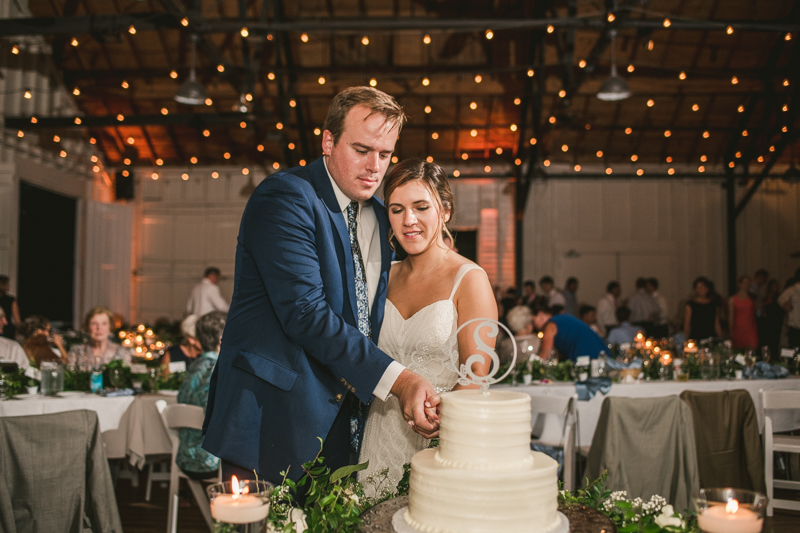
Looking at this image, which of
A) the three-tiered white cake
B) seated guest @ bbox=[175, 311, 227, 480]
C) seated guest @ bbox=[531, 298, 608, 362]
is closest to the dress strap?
the three-tiered white cake

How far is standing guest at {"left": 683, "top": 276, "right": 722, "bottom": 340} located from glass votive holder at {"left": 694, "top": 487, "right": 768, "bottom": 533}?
796 cm

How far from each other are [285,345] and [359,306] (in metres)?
0.29

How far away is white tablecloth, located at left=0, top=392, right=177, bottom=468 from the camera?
14.0 ft

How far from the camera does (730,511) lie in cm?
115

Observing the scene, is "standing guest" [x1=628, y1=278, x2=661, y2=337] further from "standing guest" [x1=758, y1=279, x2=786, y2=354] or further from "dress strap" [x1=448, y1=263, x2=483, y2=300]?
"dress strap" [x1=448, y1=263, x2=483, y2=300]

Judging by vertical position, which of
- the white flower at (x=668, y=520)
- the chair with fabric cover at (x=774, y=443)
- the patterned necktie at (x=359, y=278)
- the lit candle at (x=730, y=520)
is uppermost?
the patterned necktie at (x=359, y=278)

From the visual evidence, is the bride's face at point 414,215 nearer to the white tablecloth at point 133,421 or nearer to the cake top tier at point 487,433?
the cake top tier at point 487,433

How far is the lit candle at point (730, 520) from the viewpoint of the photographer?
3.66ft

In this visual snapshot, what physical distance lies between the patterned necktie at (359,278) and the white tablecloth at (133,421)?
289 cm

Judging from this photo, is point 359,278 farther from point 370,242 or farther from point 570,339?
point 570,339

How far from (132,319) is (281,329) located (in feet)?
45.5

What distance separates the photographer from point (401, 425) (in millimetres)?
1993

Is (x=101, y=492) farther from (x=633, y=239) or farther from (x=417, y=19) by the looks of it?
(x=633, y=239)

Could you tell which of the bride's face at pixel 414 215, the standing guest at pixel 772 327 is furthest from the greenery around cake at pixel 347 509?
the standing guest at pixel 772 327
